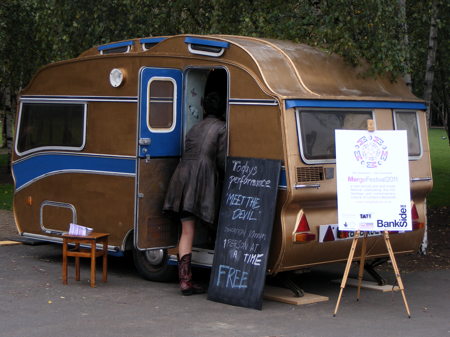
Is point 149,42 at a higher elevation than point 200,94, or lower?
higher

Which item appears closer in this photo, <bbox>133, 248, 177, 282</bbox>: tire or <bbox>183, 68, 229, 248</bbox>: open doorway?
<bbox>183, 68, 229, 248</bbox>: open doorway

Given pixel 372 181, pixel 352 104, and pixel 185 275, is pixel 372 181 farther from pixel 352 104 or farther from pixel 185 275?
pixel 185 275

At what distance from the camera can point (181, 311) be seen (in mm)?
8188

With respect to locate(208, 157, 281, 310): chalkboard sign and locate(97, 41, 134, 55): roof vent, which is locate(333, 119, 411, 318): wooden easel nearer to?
locate(208, 157, 281, 310): chalkboard sign

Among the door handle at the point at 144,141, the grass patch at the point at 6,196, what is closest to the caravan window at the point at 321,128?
the door handle at the point at 144,141

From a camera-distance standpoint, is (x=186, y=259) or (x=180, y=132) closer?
(x=186, y=259)

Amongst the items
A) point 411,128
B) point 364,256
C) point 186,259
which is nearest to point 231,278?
point 186,259

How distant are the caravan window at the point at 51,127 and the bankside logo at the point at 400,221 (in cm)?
374

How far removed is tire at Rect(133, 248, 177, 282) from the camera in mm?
9586

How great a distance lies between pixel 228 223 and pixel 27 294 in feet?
7.14

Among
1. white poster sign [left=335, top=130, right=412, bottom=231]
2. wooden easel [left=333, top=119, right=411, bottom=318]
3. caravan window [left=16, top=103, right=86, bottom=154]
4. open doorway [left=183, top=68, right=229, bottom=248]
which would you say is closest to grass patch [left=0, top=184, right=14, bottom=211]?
caravan window [left=16, top=103, right=86, bottom=154]

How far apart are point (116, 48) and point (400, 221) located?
4.19 metres

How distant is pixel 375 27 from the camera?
428 inches

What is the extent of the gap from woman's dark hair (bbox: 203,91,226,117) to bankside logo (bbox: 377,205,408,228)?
2121 millimetres
